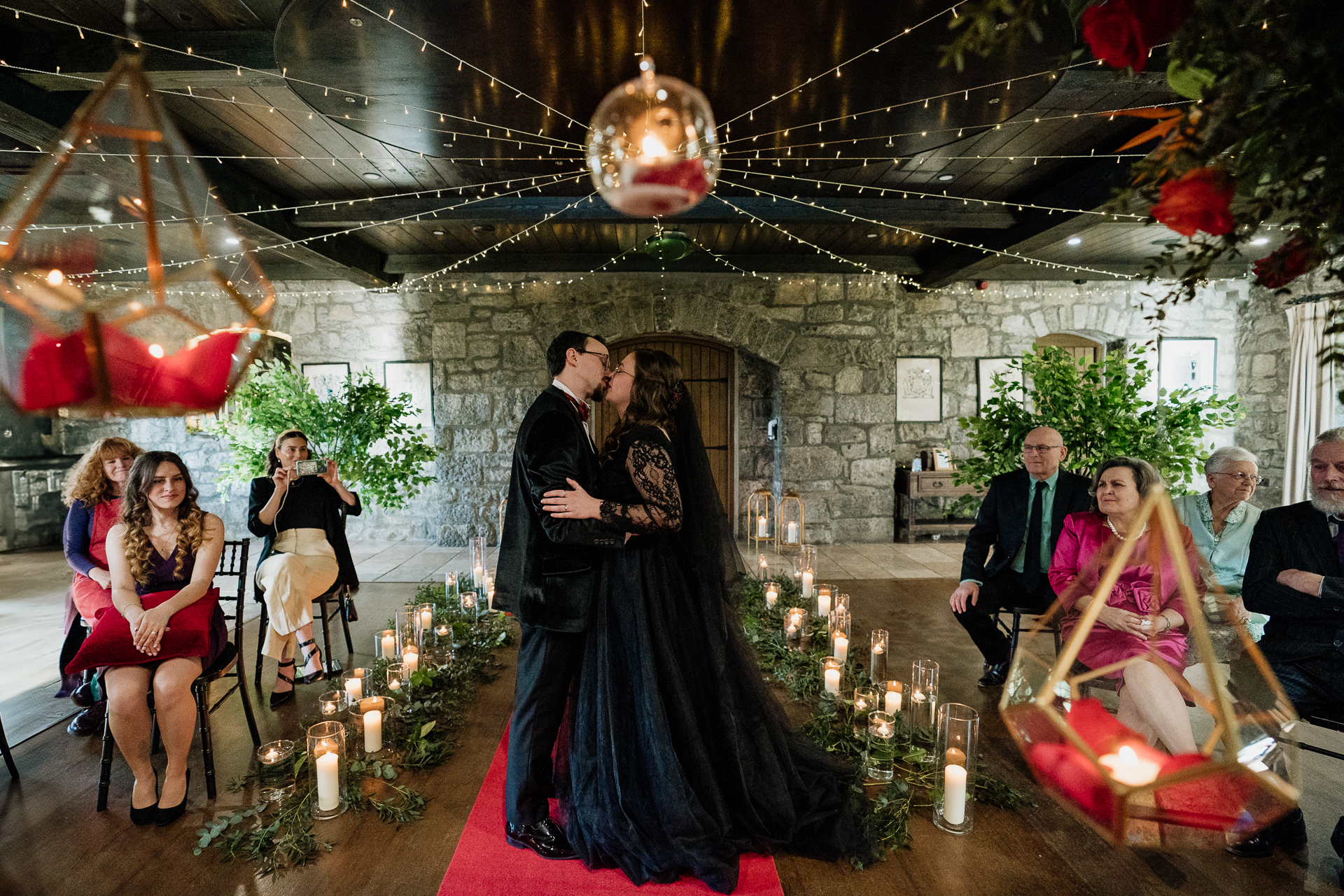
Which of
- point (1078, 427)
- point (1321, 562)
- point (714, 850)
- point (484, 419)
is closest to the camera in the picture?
point (714, 850)

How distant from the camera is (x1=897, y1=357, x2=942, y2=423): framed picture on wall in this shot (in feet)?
23.2

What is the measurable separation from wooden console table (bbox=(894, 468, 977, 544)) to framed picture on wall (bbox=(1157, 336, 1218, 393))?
239cm

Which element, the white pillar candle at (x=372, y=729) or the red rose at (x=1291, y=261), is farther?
the white pillar candle at (x=372, y=729)

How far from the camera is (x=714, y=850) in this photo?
192 centimetres

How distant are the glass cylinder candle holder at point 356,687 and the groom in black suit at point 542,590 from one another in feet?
3.87

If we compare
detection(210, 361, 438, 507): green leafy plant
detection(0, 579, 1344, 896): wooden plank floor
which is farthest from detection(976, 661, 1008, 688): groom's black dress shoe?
detection(210, 361, 438, 507): green leafy plant

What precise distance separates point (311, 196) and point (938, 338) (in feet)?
20.0

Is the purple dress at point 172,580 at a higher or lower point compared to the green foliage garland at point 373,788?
higher

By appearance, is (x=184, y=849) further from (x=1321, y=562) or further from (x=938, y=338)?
(x=938, y=338)

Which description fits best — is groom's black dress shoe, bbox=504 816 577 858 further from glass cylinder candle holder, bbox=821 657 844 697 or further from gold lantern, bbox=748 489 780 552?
gold lantern, bbox=748 489 780 552

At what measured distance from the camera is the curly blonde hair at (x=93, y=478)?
288 centimetres

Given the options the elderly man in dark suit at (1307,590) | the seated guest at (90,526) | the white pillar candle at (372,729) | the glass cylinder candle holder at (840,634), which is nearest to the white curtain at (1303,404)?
A: the elderly man in dark suit at (1307,590)

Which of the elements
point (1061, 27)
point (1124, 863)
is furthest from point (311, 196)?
point (1124, 863)

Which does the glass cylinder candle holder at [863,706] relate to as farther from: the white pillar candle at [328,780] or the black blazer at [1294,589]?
the white pillar candle at [328,780]
